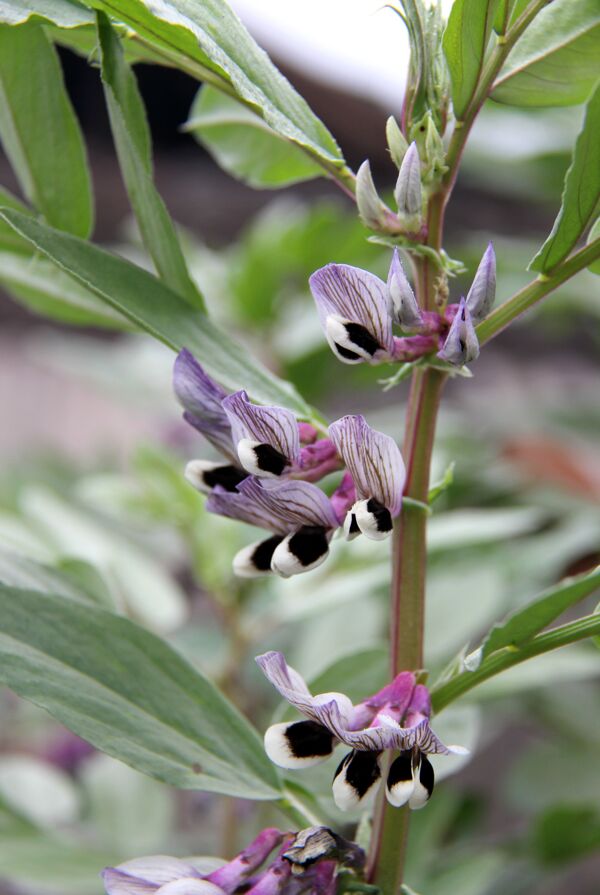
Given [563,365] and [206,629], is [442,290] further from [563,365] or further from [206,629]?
[563,365]

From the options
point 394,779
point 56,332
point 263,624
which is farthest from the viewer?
point 56,332

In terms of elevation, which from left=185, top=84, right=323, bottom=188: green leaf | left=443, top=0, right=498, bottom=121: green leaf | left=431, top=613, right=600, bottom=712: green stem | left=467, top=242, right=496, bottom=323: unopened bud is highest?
left=185, top=84, right=323, bottom=188: green leaf

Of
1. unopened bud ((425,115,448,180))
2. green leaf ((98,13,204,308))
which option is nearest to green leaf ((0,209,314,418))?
green leaf ((98,13,204,308))

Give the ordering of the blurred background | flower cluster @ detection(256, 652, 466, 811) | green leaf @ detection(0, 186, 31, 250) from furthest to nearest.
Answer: the blurred background < green leaf @ detection(0, 186, 31, 250) < flower cluster @ detection(256, 652, 466, 811)

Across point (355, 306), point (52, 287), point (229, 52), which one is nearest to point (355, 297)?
point (355, 306)

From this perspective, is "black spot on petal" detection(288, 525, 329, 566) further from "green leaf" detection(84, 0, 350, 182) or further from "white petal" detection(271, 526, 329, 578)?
"green leaf" detection(84, 0, 350, 182)

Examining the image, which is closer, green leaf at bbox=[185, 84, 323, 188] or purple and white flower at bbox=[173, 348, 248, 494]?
purple and white flower at bbox=[173, 348, 248, 494]

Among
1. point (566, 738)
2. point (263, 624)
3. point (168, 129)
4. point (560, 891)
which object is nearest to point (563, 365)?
point (168, 129)

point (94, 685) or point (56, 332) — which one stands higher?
point (56, 332)
